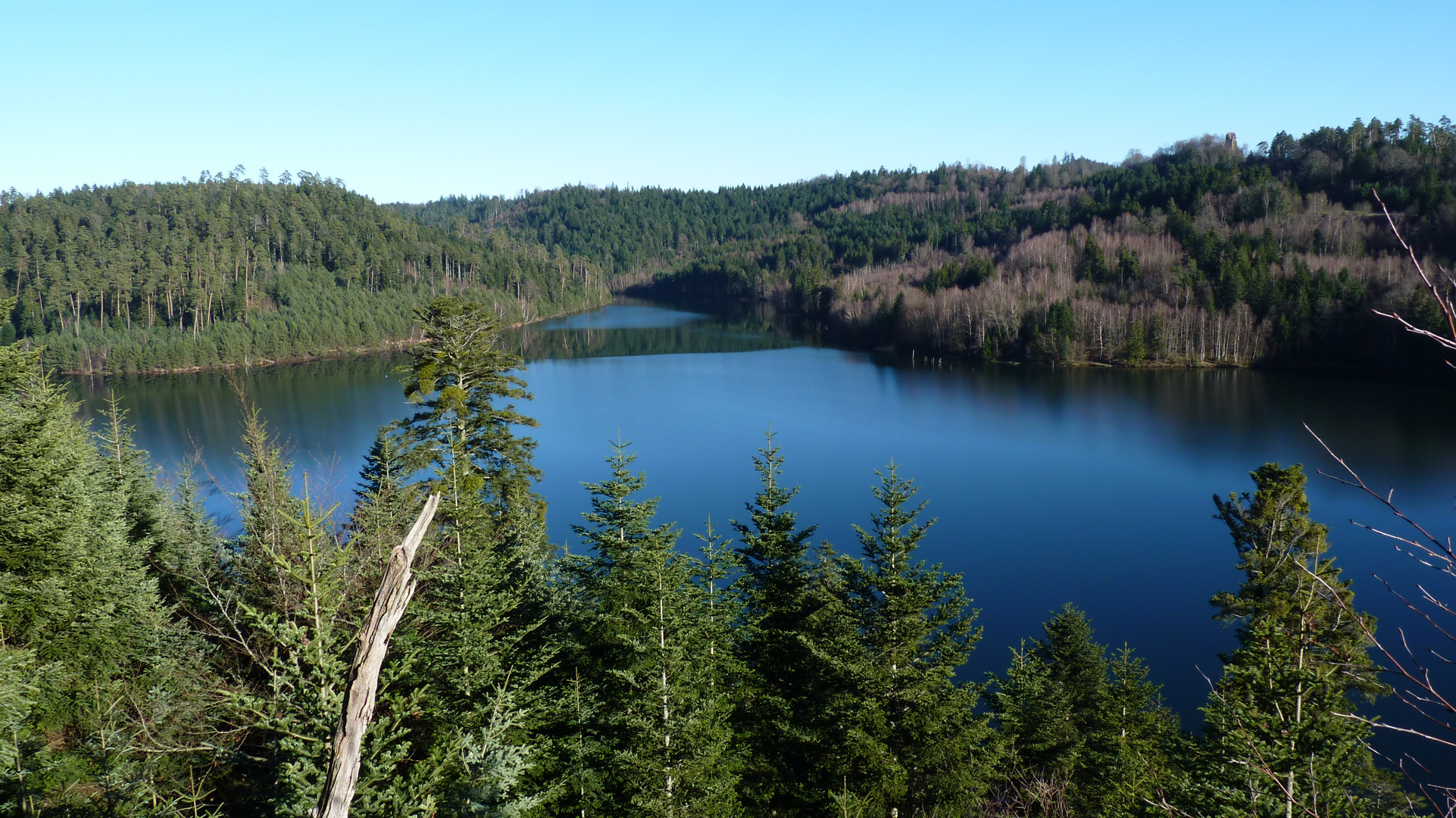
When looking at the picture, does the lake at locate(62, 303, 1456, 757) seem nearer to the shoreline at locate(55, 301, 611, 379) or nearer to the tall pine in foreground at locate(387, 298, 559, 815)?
the shoreline at locate(55, 301, 611, 379)

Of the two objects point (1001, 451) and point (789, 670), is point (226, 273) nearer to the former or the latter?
point (1001, 451)

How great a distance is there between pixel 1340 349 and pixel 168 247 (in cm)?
9227

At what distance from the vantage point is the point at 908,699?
31.7 ft

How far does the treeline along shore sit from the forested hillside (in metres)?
0.22

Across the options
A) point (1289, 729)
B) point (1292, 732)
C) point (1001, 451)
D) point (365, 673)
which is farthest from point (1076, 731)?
point (1001, 451)

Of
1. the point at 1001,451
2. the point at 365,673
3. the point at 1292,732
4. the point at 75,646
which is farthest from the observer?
the point at 1001,451

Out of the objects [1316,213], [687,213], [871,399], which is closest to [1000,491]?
[871,399]

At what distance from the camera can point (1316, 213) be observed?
6456 centimetres

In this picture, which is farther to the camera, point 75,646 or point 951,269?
point 951,269

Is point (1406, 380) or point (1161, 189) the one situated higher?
point (1161, 189)

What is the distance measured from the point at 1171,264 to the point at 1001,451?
38553mm

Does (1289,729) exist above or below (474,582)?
below

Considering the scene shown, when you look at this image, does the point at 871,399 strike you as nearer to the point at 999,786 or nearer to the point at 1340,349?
the point at 1340,349

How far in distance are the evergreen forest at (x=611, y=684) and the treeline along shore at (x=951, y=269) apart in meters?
34.2
